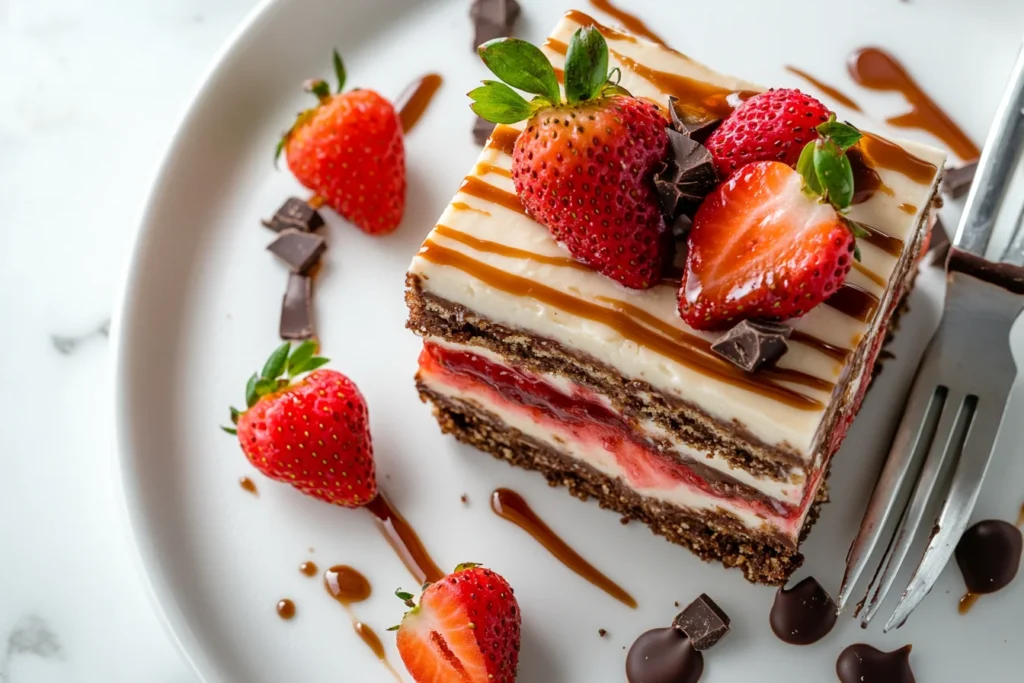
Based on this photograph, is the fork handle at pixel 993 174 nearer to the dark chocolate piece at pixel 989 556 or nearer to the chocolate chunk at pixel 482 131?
the dark chocolate piece at pixel 989 556

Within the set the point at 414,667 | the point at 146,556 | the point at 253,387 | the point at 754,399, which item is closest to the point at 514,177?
the point at 754,399

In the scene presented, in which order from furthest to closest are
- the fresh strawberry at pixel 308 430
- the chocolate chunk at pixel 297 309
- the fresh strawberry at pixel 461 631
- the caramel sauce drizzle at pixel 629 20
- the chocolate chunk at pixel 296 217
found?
the caramel sauce drizzle at pixel 629 20 → the chocolate chunk at pixel 296 217 → the chocolate chunk at pixel 297 309 → the fresh strawberry at pixel 308 430 → the fresh strawberry at pixel 461 631

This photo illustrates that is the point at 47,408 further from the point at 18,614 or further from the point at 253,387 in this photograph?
the point at 253,387

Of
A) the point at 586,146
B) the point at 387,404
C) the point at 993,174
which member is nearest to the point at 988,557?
the point at 993,174

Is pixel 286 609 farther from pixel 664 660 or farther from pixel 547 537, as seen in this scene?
pixel 664 660

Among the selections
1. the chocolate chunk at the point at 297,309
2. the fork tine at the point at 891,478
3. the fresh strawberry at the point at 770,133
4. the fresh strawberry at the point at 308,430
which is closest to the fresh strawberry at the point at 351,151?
the chocolate chunk at the point at 297,309

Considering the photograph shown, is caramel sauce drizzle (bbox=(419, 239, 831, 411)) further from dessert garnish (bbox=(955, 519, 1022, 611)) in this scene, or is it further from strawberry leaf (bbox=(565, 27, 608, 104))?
dessert garnish (bbox=(955, 519, 1022, 611))

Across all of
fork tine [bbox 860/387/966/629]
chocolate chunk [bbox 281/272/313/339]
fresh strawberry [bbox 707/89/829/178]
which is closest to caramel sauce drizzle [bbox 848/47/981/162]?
fork tine [bbox 860/387/966/629]
